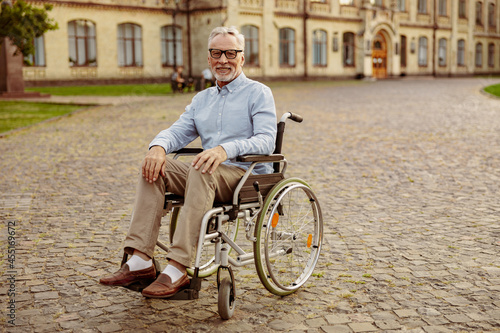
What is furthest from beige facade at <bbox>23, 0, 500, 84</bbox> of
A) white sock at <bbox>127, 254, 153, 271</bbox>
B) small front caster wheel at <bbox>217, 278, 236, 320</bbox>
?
small front caster wheel at <bbox>217, 278, 236, 320</bbox>

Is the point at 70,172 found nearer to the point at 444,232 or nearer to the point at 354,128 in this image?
the point at 444,232

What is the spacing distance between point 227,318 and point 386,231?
2.46 m

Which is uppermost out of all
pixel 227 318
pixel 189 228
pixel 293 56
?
pixel 293 56

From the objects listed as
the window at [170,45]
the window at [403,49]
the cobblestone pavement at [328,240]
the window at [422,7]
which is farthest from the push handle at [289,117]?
the window at [422,7]

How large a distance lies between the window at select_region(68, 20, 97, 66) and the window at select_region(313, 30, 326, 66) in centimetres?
1513

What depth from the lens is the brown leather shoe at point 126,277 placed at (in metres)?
3.66

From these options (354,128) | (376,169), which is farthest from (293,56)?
(376,169)

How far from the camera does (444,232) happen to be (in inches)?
216

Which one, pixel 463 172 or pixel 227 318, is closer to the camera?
pixel 227 318

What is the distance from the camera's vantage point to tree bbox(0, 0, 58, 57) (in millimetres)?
→ 19672

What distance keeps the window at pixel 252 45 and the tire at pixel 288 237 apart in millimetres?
35335

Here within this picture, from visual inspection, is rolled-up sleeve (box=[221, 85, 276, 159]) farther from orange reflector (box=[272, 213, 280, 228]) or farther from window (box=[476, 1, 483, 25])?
window (box=[476, 1, 483, 25])

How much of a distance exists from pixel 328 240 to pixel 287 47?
37144 millimetres

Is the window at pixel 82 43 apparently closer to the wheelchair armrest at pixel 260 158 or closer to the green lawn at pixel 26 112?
the green lawn at pixel 26 112
